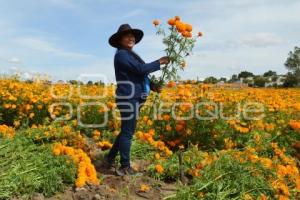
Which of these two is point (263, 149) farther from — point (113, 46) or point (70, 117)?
point (70, 117)

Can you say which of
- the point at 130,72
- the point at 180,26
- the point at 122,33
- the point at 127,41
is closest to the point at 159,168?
the point at 130,72

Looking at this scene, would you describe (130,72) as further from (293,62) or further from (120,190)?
(293,62)

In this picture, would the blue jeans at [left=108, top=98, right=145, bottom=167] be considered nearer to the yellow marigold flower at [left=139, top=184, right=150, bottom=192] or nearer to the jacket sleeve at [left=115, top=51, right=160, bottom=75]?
the jacket sleeve at [left=115, top=51, right=160, bottom=75]

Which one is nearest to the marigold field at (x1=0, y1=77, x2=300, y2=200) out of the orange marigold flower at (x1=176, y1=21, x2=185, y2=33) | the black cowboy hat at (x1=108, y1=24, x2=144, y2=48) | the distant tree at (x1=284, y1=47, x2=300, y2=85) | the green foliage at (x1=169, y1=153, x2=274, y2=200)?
the green foliage at (x1=169, y1=153, x2=274, y2=200)

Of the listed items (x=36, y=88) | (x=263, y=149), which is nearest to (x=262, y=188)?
(x=263, y=149)

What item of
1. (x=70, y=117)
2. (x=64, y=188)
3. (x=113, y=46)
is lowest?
(x=64, y=188)

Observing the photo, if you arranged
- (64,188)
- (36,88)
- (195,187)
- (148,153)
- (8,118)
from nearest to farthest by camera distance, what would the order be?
(195,187), (64,188), (148,153), (8,118), (36,88)

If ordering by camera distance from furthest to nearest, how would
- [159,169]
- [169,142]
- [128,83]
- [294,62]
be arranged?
[294,62]
[169,142]
[128,83]
[159,169]

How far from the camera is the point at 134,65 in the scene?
5.21m

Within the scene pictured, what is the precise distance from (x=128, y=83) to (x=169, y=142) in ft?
5.31

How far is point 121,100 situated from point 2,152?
4.70ft

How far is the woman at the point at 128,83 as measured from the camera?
5238 millimetres

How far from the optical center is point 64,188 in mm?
4723

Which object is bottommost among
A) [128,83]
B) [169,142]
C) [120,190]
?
[120,190]
